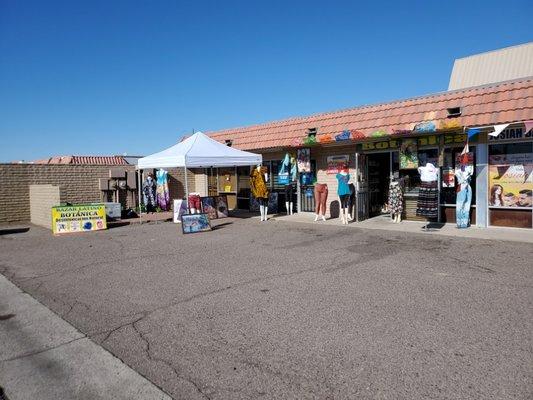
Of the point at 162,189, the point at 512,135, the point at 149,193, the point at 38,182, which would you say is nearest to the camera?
the point at 512,135

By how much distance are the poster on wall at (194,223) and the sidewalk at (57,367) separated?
6.89 m

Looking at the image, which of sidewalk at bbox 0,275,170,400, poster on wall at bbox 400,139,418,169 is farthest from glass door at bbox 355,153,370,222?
sidewalk at bbox 0,275,170,400

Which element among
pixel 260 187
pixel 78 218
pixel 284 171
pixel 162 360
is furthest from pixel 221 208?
pixel 162 360

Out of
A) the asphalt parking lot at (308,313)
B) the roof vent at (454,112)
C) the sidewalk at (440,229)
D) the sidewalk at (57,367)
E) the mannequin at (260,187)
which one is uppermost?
the roof vent at (454,112)

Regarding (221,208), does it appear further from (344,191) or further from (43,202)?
(43,202)

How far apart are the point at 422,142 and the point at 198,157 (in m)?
6.48

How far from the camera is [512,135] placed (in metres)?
10.7

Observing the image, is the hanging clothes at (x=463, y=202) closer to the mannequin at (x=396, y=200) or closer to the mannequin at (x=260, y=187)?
the mannequin at (x=396, y=200)

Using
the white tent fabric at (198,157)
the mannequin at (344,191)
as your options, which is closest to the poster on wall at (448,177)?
the mannequin at (344,191)

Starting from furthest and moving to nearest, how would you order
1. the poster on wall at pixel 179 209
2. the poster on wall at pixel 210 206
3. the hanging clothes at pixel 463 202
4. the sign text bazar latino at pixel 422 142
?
the poster on wall at pixel 210 206, the poster on wall at pixel 179 209, the sign text bazar latino at pixel 422 142, the hanging clothes at pixel 463 202

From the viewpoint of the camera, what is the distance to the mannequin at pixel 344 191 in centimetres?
1312

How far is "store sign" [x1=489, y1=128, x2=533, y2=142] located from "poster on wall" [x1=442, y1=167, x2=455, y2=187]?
53.9 inches

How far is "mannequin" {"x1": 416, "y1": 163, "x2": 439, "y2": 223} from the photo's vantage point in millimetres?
12080

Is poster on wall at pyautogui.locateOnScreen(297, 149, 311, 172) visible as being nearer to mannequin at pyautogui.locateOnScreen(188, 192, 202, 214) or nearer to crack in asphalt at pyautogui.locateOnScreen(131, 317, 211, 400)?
mannequin at pyautogui.locateOnScreen(188, 192, 202, 214)
